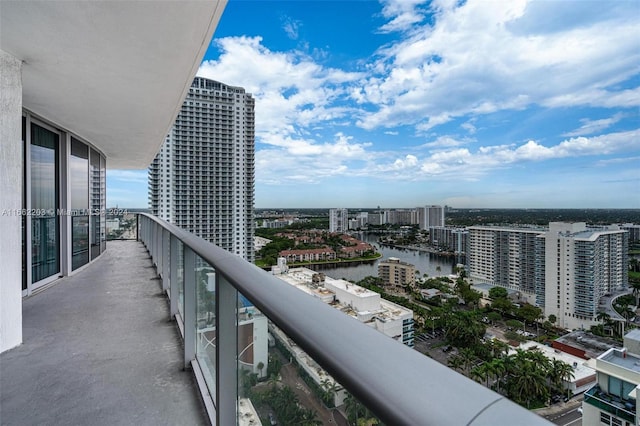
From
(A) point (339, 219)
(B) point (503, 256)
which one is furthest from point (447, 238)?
(B) point (503, 256)

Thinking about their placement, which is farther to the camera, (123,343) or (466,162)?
(466,162)

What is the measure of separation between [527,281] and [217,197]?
16.6 meters

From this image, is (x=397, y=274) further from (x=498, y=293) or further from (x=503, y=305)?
(x=503, y=305)

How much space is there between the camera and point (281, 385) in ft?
2.80

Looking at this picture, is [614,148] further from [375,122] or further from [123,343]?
[375,122]

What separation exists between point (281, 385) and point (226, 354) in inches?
22.5

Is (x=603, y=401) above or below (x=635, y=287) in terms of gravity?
above

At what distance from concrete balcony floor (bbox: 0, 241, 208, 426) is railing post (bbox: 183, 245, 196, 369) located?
0.40ft

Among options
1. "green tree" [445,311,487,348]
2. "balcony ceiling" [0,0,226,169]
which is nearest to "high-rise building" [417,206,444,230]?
"green tree" [445,311,487,348]

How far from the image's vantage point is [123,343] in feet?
8.24

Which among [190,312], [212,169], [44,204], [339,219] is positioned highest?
[212,169]

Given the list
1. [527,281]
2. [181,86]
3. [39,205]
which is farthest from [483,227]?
[39,205]

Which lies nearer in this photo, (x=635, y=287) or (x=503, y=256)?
(x=635, y=287)

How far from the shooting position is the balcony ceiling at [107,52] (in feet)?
7.55
